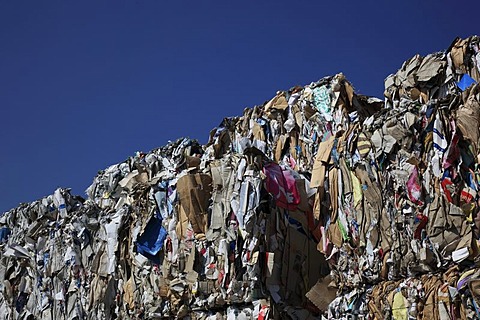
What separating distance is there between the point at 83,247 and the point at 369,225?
353 cm

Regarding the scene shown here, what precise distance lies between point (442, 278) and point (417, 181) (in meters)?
0.51

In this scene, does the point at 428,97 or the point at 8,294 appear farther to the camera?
the point at 8,294

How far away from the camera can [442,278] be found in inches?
154

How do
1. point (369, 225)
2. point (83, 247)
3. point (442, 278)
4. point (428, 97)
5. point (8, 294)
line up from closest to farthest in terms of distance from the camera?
1. point (442, 278)
2. point (369, 225)
3. point (428, 97)
4. point (83, 247)
5. point (8, 294)

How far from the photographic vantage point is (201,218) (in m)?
5.52

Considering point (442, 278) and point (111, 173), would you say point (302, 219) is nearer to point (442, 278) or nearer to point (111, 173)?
point (442, 278)

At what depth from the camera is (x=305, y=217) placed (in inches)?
203

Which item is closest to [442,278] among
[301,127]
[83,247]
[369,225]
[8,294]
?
[369,225]

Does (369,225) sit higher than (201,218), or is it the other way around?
(201,218)

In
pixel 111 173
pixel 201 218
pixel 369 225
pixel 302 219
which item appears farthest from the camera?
pixel 111 173

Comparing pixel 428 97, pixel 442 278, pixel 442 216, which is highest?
pixel 428 97

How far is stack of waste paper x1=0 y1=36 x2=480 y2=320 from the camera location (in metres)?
3.94

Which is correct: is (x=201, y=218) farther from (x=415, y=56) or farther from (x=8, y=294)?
(x=8, y=294)

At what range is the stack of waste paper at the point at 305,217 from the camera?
3936 millimetres
